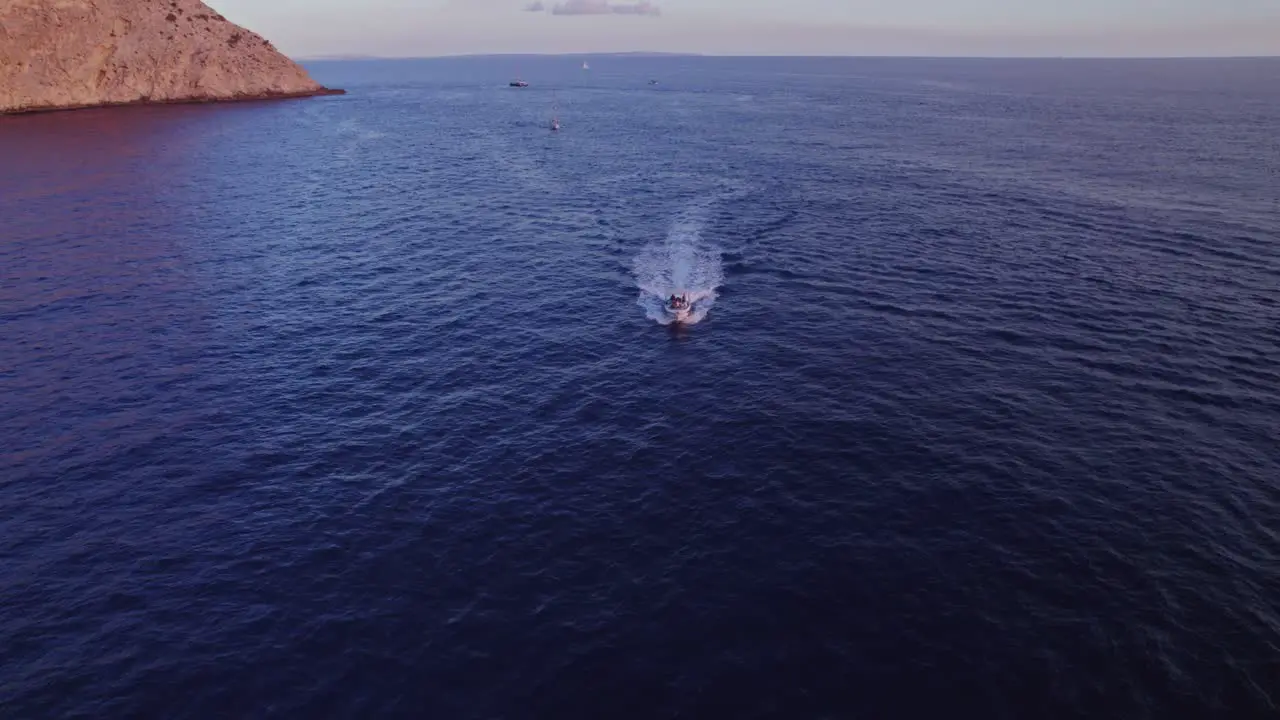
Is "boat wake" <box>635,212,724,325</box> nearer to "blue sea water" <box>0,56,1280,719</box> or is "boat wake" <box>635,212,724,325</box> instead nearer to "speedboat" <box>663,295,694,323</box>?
"speedboat" <box>663,295,694,323</box>

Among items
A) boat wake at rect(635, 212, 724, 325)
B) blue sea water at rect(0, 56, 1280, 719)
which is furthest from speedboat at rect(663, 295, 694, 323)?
blue sea water at rect(0, 56, 1280, 719)

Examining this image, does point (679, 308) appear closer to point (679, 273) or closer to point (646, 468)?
point (679, 273)

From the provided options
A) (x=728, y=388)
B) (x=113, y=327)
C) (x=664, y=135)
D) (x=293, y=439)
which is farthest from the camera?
(x=664, y=135)

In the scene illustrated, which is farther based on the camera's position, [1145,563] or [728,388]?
[728,388]

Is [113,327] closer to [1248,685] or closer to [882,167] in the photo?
[1248,685]

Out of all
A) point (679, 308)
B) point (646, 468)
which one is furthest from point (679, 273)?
point (646, 468)

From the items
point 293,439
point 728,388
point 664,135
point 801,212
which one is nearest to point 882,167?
point 801,212
